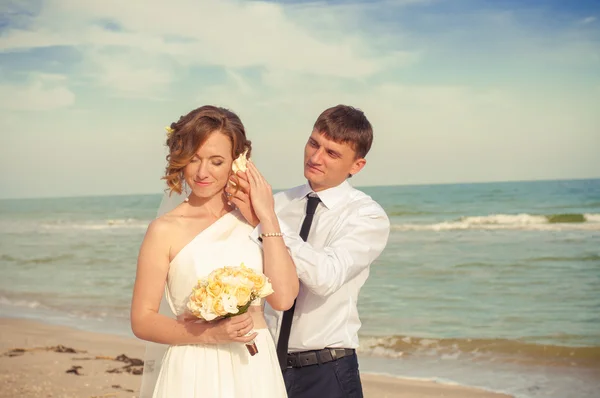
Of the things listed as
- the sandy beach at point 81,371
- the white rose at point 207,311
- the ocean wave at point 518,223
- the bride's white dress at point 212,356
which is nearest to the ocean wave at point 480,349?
the sandy beach at point 81,371

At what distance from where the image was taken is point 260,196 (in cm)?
338

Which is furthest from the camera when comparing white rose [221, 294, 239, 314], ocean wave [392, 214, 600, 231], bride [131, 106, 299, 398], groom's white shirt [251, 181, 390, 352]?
ocean wave [392, 214, 600, 231]

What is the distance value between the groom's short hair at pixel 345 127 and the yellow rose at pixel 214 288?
1.22m

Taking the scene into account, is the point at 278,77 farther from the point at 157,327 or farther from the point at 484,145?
the point at 157,327

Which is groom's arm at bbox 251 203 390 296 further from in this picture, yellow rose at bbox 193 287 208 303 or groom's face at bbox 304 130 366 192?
yellow rose at bbox 193 287 208 303

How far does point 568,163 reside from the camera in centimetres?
2928

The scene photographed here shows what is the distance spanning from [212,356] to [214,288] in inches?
18.0

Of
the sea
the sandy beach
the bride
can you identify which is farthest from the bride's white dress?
the sea

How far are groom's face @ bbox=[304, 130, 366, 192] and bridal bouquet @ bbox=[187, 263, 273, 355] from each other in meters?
0.99

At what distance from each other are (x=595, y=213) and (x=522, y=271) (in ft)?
31.0

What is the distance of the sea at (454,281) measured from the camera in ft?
31.8

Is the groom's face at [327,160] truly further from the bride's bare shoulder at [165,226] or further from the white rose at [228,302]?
the white rose at [228,302]

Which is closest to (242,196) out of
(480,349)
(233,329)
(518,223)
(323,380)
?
(233,329)

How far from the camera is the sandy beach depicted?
25.7 feet
